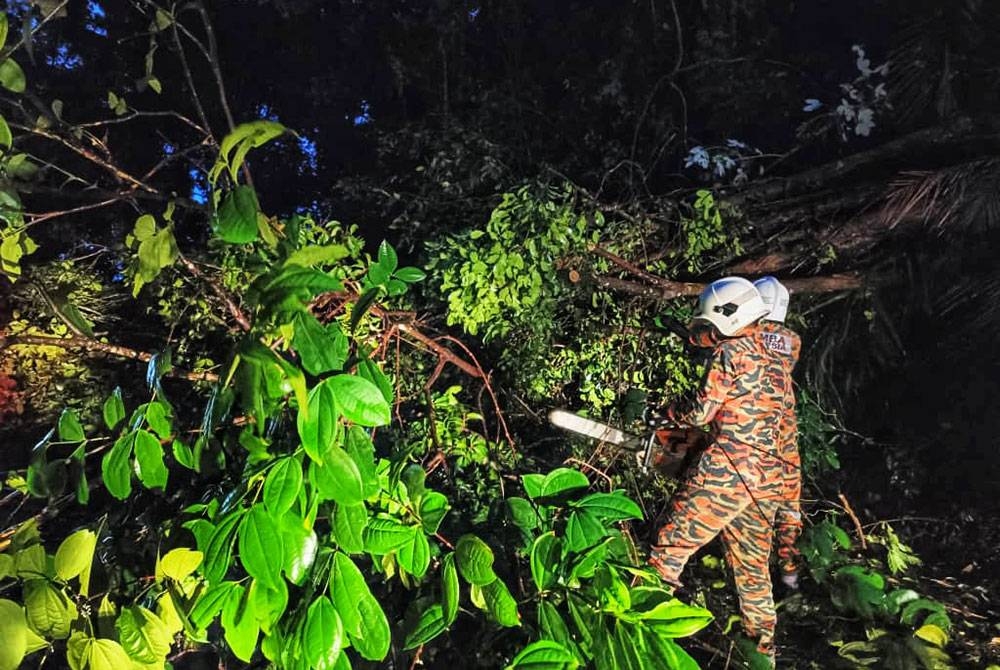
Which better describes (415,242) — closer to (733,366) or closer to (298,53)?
(733,366)

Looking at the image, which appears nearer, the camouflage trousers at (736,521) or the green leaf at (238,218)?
the green leaf at (238,218)

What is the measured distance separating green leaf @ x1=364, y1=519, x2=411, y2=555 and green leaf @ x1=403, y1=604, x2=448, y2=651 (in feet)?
0.35

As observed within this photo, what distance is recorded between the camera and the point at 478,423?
3.22 m

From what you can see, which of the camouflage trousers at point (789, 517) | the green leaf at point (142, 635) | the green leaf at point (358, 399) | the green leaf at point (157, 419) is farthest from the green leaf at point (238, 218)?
the camouflage trousers at point (789, 517)

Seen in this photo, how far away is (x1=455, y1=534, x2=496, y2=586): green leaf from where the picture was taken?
79 cm

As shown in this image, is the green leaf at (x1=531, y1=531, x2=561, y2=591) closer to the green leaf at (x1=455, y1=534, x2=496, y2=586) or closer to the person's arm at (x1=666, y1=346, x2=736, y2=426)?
the green leaf at (x1=455, y1=534, x2=496, y2=586)

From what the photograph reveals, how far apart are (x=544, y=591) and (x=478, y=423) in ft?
Result: 7.81

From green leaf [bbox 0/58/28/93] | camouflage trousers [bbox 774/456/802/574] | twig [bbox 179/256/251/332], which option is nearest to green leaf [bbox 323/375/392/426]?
twig [bbox 179/256/251/332]

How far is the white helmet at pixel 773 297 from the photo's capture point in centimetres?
262

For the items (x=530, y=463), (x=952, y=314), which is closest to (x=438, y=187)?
(x=530, y=463)

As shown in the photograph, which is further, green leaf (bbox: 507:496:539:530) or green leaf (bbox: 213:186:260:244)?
green leaf (bbox: 507:496:539:530)

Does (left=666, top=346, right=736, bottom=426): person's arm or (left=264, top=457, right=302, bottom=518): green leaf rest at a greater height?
(left=666, top=346, right=736, bottom=426): person's arm

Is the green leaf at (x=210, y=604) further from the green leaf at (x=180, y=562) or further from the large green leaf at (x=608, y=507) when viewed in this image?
the large green leaf at (x=608, y=507)

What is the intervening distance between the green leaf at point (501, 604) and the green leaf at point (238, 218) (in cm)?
58
